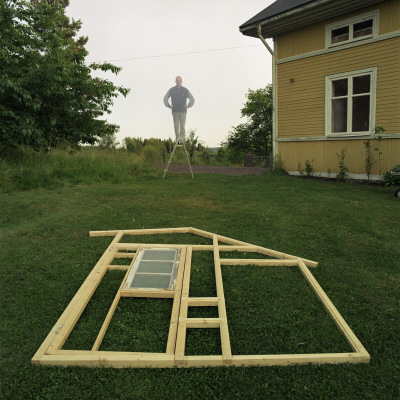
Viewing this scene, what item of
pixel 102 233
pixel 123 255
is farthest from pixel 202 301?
pixel 102 233

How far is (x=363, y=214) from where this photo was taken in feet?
18.0

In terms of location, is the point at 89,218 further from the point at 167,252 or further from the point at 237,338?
the point at 237,338

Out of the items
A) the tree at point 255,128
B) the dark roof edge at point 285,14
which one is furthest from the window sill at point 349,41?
the tree at point 255,128

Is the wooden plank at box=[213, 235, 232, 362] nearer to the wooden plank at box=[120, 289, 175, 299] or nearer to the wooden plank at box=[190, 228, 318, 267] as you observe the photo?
the wooden plank at box=[120, 289, 175, 299]

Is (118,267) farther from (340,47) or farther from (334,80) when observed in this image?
(340,47)

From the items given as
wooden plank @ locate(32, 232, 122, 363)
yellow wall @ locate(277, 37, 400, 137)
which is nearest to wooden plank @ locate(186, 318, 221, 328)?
wooden plank @ locate(32, 232, 122, 363)

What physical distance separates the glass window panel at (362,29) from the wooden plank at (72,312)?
29.5 feet

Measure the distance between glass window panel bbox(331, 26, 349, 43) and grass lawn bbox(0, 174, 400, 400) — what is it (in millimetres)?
5403

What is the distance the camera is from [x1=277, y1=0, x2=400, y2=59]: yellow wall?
825 cm

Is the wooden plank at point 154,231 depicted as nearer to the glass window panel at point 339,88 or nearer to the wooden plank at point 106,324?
the wooden plank at point 106,324

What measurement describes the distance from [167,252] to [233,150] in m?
22.2

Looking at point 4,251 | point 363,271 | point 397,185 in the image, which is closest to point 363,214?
point 363,271

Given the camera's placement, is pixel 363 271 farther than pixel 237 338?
Yes

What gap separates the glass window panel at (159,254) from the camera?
3638 mm
